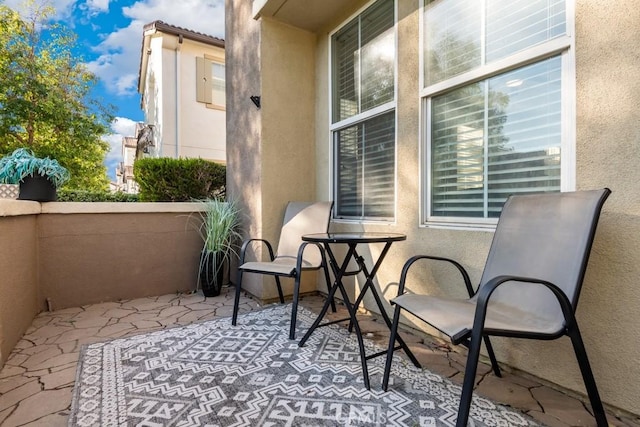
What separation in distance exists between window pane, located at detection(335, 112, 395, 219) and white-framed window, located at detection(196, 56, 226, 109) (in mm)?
6520

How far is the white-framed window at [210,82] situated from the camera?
8.70 m

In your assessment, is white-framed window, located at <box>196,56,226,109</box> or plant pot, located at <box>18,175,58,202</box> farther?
white-framed window, located at <box>196,56,226,109</box>

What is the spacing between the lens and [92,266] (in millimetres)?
3615

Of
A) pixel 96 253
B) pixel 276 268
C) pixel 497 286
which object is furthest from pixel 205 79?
pixel 497 286

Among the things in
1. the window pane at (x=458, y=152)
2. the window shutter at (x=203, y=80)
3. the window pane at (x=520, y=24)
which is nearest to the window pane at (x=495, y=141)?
the window pane at (x=458, y=152)

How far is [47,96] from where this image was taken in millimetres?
9094

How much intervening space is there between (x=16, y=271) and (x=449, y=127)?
3.63 meters

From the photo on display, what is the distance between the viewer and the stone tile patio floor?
1637 mm

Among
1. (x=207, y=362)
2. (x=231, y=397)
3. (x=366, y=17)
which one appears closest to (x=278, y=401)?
(x=231, y=397)

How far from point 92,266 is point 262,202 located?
80.2 inches

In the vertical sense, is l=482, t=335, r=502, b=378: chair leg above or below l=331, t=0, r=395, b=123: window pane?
below

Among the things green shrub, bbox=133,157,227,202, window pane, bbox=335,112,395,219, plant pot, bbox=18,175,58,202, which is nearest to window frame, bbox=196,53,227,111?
green shrub, bbox=133,157,227,202

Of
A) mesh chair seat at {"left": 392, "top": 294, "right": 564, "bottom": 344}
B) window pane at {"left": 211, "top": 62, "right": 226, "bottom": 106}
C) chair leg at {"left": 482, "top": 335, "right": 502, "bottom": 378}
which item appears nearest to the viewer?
mesh chair seat at {"left": 392, "top": 294, "right": 564, "bottom": 344}

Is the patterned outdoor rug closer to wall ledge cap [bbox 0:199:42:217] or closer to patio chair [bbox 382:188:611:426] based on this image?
patio chair [bbox 382:188:611:426]
